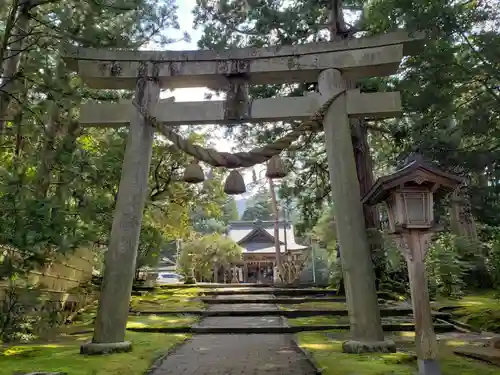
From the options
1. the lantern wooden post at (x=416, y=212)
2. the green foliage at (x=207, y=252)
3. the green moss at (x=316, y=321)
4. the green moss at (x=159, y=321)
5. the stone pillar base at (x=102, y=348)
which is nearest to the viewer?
the lantern wooden post at (x=416, y=212)

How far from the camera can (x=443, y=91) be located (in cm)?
740

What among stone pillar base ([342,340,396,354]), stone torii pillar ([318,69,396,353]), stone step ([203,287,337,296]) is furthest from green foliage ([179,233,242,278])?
stone pillar base ([342,340,396,354])

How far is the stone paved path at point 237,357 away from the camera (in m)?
5.05

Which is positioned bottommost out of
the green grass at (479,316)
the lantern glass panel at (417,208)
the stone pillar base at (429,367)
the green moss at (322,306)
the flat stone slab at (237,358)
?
the flat stone slab at (237,358)

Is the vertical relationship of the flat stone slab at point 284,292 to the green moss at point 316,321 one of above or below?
above

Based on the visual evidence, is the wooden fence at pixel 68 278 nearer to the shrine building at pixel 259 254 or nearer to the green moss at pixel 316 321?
the green moss at pixel 316 321

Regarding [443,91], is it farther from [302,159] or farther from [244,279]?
[244,279]

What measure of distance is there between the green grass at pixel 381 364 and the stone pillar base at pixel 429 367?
6.2 inches

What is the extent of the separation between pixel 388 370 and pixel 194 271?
21.2m

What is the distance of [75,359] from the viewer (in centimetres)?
521

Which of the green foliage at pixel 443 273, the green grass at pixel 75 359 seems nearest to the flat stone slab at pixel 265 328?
the green grass at pixel 75 359

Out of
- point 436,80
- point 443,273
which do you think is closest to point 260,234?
point 443,273

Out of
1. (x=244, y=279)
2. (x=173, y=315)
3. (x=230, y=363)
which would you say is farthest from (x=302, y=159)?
(x=244, y=279)

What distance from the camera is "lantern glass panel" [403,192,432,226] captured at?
4492mm
